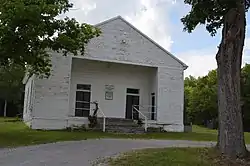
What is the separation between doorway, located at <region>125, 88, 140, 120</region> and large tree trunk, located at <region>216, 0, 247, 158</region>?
1593 centimetres

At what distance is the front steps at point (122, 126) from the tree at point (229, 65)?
12230 millimetres

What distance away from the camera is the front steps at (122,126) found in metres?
24.1

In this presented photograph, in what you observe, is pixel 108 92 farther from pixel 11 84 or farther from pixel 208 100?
pixel 11 84

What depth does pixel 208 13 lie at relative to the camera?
12.8 meters

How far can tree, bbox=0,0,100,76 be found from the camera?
16.7 m

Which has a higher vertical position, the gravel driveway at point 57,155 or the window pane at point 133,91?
the window pane at point 133,91

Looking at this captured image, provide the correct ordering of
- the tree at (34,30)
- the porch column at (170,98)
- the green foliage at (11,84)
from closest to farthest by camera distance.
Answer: the tree at (34,30), the porch column at (170,98), the green foliage at (11,84)

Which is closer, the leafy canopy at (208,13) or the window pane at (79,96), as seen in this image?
the leafy canopy at (208,13)

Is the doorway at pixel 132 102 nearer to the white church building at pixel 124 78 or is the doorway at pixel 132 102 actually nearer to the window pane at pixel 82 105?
the white church building at pixel 124 78

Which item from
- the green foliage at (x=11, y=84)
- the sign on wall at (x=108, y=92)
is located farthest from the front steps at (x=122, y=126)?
the green foliage at (x=11, y=84)

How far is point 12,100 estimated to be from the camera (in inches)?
2023

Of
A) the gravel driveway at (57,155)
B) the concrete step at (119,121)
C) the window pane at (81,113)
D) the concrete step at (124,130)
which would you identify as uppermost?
the window pane at (81,113)

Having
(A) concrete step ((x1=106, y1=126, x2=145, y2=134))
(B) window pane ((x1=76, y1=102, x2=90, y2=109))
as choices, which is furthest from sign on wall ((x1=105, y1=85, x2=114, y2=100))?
(A) concrete step ((x1=106, y1=126, x2=145, y2=134))

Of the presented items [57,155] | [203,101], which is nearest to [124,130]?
[57,155]
